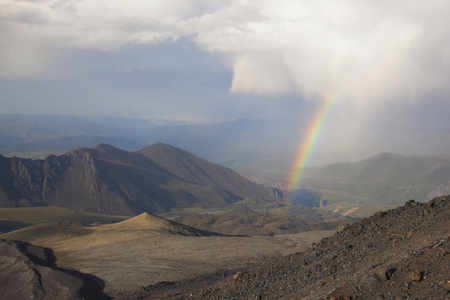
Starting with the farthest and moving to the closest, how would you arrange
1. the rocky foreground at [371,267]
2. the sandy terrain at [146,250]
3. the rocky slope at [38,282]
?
the sandy terrain at [146,250]
the rocky slope at [38,282]
the rocky foreground at [371,267]

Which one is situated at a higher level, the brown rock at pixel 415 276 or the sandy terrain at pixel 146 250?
the brown rock at pixel 415 276

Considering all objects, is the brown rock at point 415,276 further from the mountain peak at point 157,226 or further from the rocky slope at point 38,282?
the mountain peak at point 157,226

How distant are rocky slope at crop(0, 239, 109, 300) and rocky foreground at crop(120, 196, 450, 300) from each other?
531 centimetres

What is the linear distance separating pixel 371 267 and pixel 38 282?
29018 millimetres

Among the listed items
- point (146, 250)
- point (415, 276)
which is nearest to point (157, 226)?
point (146, 250)

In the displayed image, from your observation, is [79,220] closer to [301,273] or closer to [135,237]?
[135,237]

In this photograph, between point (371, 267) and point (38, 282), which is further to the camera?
point (38, 282)

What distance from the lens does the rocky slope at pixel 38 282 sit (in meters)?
36.9

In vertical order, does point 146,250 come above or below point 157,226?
above

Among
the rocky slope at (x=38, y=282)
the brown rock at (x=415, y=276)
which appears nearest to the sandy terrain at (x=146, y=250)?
the rocky slope at (x=38, y=282)

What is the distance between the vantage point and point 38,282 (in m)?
39.3

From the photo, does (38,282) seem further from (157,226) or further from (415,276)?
(157,226)

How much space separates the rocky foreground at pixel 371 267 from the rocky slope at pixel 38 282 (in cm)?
531

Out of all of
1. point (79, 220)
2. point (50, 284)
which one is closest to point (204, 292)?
point (50, 284)
